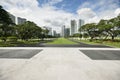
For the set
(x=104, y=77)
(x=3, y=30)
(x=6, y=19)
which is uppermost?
(x=6, y=19)

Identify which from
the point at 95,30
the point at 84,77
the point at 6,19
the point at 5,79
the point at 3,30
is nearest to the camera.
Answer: the point at 5,79

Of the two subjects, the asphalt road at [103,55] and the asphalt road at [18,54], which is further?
the asphalt road at [18,54]

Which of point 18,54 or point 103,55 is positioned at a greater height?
point 18,54

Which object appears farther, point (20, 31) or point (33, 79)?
point (20, 31)

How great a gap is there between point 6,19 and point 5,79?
30.1m

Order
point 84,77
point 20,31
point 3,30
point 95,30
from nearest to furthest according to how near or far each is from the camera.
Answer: point 84,77, point 3,30, point 20,31, point 95,30

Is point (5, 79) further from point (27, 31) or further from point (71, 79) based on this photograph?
point (27, 31)

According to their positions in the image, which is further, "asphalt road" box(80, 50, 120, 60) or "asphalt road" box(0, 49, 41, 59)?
"asphalt road" box(0, 49, 41, 59)

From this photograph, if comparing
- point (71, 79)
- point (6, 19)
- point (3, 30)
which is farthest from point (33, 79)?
point (3, 30)

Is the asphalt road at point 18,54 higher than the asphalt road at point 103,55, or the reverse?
the asphalt road at point 18,54

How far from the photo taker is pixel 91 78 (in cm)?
606

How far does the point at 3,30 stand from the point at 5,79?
123ft

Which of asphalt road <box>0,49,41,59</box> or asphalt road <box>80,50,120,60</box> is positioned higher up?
asphalt road <box>0,49,41,59</box>

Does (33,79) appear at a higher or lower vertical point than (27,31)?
lower
